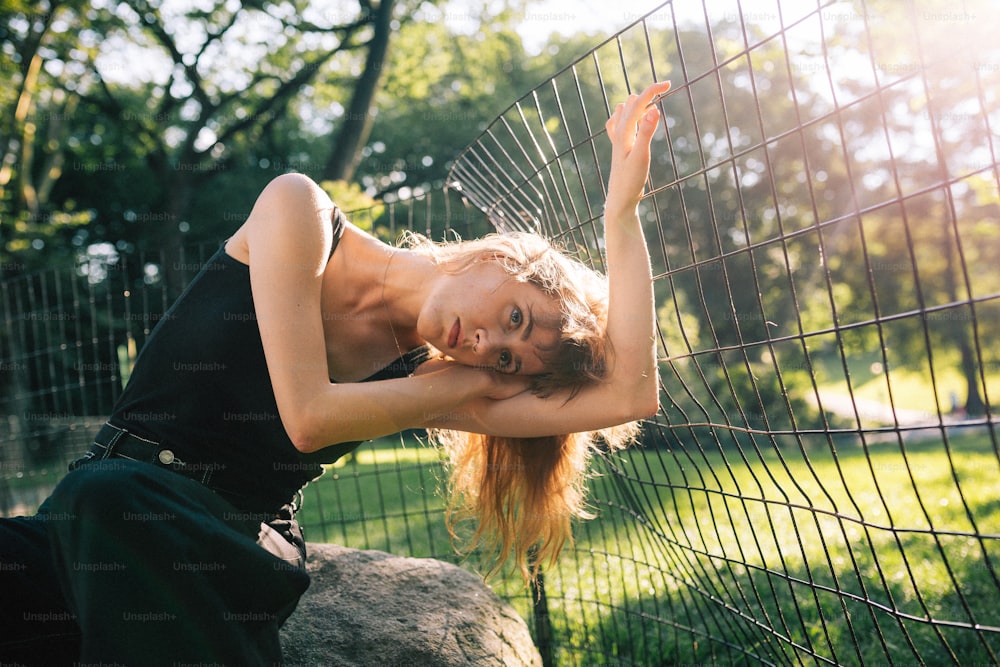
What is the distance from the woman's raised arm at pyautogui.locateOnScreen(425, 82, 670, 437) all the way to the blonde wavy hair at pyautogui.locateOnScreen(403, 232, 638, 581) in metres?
0.05

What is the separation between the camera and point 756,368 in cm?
1553

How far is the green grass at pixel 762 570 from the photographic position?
2238 mm

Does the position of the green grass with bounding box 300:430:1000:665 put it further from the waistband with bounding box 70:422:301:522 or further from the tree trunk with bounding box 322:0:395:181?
the tree trunk with bounding box 322:0:395:181

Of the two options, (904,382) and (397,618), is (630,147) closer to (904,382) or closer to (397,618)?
(397,618)

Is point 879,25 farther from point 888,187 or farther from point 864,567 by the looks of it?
point 888,187

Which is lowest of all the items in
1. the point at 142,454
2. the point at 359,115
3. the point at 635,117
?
the point at 142,454

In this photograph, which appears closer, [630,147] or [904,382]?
[630,147]

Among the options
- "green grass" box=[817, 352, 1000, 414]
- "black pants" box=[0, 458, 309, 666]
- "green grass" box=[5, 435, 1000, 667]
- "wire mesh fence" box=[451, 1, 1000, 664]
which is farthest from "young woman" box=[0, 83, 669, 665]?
"green grass" box=[817, 352, 1000, 414]

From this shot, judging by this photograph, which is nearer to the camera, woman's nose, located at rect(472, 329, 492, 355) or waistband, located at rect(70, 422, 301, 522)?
waistband, located at rect(70, 422, 301, 522)

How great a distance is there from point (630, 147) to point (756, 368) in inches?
564

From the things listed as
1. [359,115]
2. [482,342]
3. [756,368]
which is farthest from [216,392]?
[756,368]

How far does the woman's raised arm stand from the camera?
201 cm

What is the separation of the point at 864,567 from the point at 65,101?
14.8 m

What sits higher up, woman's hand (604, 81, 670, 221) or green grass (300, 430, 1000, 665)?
woman's hand (604, 81, 670, 221)
